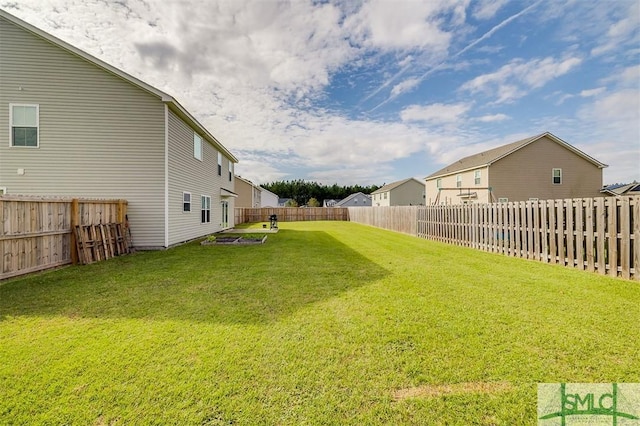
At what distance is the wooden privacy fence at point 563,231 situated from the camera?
5693 millimetres

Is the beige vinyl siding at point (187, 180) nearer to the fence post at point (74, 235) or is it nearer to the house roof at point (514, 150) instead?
the fence post at point (74, 235)

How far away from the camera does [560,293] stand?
15.8 ft

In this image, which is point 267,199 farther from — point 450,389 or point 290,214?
point 450,389

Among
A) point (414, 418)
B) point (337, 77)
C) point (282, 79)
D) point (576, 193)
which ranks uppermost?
point (337, 77)

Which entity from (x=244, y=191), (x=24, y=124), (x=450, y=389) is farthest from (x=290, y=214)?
(x=450, y=389)

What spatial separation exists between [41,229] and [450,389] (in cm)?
944

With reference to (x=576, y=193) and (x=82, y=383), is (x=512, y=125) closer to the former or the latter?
(x=576, y=193)

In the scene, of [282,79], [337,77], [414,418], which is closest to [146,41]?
[282,79]

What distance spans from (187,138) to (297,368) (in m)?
12.6

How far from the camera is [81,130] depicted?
393 inches

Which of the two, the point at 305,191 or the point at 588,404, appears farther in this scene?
the point at 305,191

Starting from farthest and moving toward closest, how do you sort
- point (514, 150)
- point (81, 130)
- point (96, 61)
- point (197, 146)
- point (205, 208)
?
point (514, 150), point (205, 208), point (197, 146), point (81, 130), point (96, 61)

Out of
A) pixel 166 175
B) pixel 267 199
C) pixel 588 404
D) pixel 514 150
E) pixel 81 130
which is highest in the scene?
pixel 514 150

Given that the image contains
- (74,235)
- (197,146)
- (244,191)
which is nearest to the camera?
(74,235)
